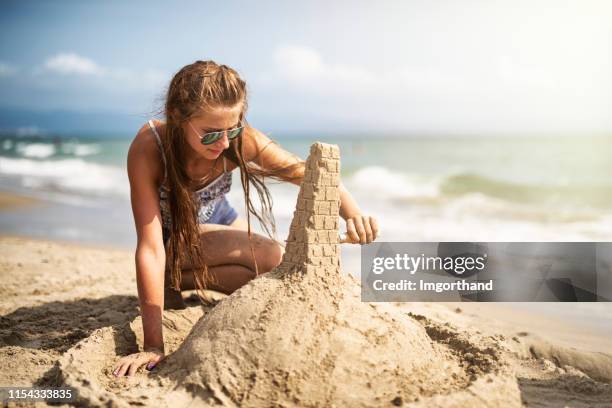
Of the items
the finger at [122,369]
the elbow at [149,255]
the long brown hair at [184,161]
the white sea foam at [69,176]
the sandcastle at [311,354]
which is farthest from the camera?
the white sea foam at [69,176]

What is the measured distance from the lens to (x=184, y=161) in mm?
3199

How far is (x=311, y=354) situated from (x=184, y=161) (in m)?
1.27

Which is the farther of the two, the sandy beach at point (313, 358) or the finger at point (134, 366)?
the finger at point (134, 366)

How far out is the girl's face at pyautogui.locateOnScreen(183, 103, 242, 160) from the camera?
113 inches

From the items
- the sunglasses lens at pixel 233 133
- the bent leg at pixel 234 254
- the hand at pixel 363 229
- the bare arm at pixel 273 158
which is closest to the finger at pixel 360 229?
the hand at pixel 363 229

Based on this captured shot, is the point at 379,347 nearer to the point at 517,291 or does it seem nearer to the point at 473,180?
the point at 517,291

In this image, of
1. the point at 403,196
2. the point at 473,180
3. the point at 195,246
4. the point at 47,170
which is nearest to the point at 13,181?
the point at 47,170

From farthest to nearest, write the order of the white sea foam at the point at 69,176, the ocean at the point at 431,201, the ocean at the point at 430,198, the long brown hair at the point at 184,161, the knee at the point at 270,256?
1. the white sea foam at the point at 69,176
2. the ocean at the point at 430,198
3. the ocean at the point at 431,201
4. the knee at the point at 270,256
5. the long brown hair at the point at 184,161

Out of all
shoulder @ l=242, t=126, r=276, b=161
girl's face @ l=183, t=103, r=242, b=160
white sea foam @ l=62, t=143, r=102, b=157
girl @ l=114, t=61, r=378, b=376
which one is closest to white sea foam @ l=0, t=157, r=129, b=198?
white sea foam @ l=62, t=143, r=102, b=157

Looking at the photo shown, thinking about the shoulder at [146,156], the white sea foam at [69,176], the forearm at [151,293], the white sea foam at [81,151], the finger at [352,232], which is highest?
the white sea foam at [81,151]

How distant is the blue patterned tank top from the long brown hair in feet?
0.15

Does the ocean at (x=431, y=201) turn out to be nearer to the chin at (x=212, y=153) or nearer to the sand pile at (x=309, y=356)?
the chin at (x=212, y=153)

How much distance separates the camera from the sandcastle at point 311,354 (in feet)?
8.11

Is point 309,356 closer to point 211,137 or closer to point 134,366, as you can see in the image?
point 134,366
